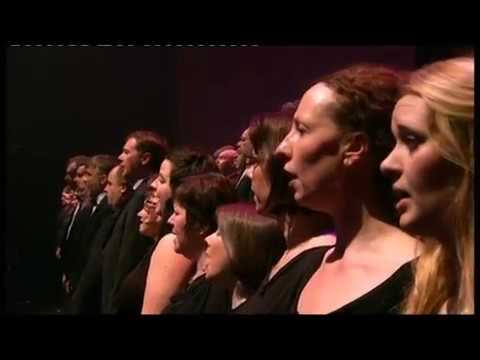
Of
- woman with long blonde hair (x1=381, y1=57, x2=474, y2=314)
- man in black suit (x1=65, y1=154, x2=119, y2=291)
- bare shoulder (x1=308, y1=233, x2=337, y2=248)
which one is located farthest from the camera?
man in black suit (x1=65, y1=154, x2=119, y2=291)

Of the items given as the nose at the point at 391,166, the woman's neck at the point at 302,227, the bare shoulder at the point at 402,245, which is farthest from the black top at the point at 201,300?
the nose at the point at 391,166

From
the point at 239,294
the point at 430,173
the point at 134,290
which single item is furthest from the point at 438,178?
the point at 134,290

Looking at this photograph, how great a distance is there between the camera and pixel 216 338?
4.08 m

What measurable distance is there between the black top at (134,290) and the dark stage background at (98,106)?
0.83ft

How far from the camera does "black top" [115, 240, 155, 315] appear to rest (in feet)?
12.9

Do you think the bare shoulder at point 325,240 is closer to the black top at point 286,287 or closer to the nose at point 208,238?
the black top at point 286,287

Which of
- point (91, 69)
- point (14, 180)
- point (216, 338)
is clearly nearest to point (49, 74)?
point (91, 69)

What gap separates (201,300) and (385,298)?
704 mm

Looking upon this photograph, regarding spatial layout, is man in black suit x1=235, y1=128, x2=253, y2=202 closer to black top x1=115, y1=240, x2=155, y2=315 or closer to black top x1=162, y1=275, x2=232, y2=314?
black top x1=162, y1=275, x2=232, y2=314

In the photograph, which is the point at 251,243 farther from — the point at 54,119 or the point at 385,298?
the point at 54,119

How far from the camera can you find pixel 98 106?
12.7ft

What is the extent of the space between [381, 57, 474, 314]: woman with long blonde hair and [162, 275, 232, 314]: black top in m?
0.68

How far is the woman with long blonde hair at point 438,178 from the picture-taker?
141 inches

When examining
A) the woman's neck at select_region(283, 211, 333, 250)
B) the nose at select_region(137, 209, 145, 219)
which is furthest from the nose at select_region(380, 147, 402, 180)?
the nose at select_region(137, 209, 145, 219)
